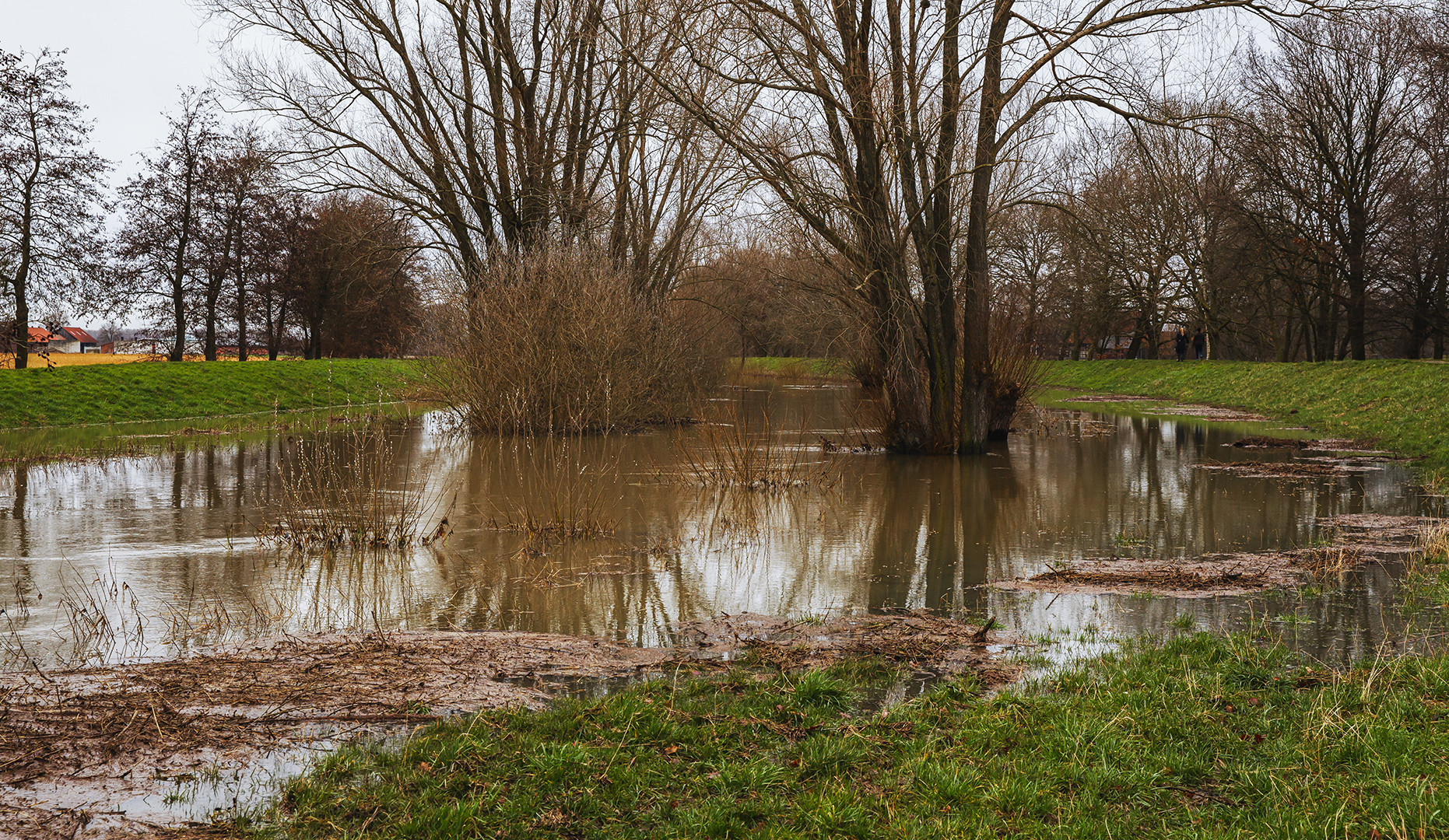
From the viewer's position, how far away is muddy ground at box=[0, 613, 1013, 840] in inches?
166

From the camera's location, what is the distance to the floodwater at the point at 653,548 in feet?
23.8

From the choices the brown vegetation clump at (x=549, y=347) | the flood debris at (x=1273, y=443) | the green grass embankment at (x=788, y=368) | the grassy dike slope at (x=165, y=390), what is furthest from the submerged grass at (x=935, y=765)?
the green grass embankment at (x=788, y=368)

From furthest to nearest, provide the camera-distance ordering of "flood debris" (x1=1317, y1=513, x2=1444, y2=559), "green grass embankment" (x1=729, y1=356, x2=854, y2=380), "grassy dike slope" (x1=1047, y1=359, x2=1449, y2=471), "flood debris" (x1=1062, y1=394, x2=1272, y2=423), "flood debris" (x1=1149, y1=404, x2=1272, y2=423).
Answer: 1. "green grass embankment" (x1=729, y1=356, x2=854, y2=380)
2. "flood debris" (x1=1062, y1=394, x2=1272, y2=423)
3. "flood debris" (x1=1149, y1=404, x2=1272, y2=423)
4. "grassy dike slope" (x1=1047, y1=359, x2=1449, y2=471)
5. "flood debris" (x1=1317, y1=513, x2=1444, y2=559)

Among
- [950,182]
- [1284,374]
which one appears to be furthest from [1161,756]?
[1284,374]

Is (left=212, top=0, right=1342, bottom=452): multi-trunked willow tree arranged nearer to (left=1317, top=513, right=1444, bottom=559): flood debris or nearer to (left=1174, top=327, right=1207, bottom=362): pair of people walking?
(left=1317, top=513, right=1444, bottom=559): flood debris

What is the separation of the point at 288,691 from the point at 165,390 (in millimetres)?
27475

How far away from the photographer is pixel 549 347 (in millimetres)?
20234

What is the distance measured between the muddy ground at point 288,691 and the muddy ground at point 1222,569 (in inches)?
70.6

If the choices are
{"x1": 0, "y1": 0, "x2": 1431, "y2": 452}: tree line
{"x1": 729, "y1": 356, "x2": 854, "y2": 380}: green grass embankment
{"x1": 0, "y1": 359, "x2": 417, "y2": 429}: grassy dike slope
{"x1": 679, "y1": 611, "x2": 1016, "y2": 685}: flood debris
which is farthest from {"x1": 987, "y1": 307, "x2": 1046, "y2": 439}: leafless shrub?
{"x1": 729, "y1": 356, "x2": 854, "y2": 380}: green grass embankment

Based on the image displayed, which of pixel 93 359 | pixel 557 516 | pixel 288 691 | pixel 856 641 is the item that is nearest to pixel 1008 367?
pixel 557 516

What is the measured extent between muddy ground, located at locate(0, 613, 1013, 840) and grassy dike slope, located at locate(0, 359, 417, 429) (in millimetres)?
16136

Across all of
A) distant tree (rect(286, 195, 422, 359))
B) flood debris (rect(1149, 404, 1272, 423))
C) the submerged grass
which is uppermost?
distant tree (rect(286, 195, 422, 359))

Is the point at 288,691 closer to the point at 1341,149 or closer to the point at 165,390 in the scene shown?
the point at 165,390

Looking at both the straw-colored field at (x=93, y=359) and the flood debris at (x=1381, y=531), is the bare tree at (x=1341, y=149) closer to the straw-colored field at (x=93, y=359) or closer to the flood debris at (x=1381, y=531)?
the flood debris at (x=1381, y=531)
